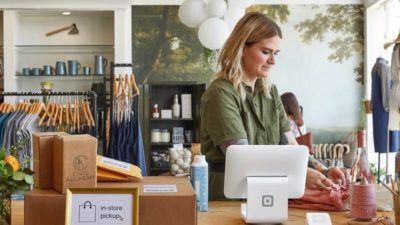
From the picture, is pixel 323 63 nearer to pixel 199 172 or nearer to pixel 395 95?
pixel 395 95

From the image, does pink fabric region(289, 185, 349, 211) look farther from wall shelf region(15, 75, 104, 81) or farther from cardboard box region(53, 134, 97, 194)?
wall shelf region(15, 75, 104, 81)

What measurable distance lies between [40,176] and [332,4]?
5534 mm

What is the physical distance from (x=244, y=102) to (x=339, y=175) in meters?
0.49

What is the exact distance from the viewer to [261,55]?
229cm

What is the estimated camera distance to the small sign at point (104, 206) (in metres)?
1.50

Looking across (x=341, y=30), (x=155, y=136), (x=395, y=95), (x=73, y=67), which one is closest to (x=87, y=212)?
(x=395, y=95)

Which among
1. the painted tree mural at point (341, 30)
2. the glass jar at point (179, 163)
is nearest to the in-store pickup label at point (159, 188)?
the glass jar at point (179, 163)

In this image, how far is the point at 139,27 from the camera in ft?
21.1

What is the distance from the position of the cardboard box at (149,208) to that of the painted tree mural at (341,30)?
5306 millimetres

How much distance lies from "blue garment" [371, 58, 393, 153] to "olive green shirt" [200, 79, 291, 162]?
266 centimetres

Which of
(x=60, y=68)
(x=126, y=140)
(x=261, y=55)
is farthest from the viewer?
(x=60, y=68)

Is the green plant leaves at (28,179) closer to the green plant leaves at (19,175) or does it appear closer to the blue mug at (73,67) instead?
the green plant leaves at (19,175)

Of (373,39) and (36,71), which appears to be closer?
(36,71)

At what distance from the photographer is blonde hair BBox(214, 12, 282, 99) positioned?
2.29m
